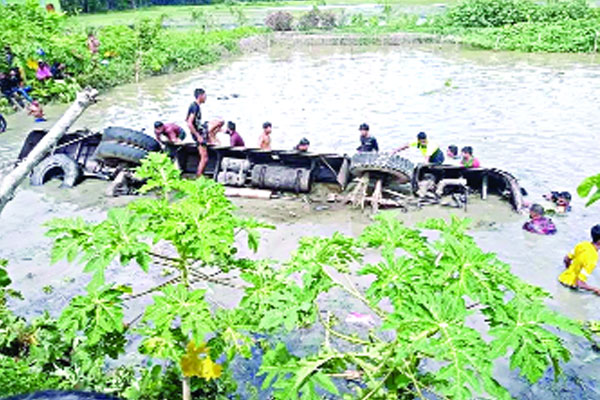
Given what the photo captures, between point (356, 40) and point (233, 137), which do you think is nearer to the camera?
point (233, 137)

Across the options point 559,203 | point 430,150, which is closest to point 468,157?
point 430,150

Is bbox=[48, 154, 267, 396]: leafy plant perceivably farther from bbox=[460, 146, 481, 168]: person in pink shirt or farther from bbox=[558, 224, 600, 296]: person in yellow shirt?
bbox=[460, 146, 481, 168]: person in pink shirt

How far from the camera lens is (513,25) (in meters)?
34.8

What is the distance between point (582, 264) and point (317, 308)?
17.7 feet

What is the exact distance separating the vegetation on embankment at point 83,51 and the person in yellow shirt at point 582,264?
18.0 meters

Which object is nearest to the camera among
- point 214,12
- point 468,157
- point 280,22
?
point 468,157

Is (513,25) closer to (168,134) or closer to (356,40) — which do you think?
(356,40)

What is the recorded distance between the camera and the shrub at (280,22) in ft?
127

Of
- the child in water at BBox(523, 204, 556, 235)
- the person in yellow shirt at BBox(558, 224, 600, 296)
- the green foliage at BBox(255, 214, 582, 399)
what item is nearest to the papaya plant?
the green foliage at BBox(255, 214, 582, 399)

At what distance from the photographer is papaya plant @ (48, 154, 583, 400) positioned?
10.0 ft

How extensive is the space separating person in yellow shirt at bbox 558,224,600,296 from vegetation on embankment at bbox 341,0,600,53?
24.9 meters

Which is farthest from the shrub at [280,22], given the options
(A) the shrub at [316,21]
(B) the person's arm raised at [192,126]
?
(B) the person's arm raised at [192,126]

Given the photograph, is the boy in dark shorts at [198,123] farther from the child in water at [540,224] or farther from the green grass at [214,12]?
the green grass at [214,12]

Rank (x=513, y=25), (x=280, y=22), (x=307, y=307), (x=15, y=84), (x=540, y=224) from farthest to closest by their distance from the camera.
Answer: (x=280, y=22)
(x=513, y=25)
(x=15, y=84)
(x=540, y=224)
(x=307, y=307)
